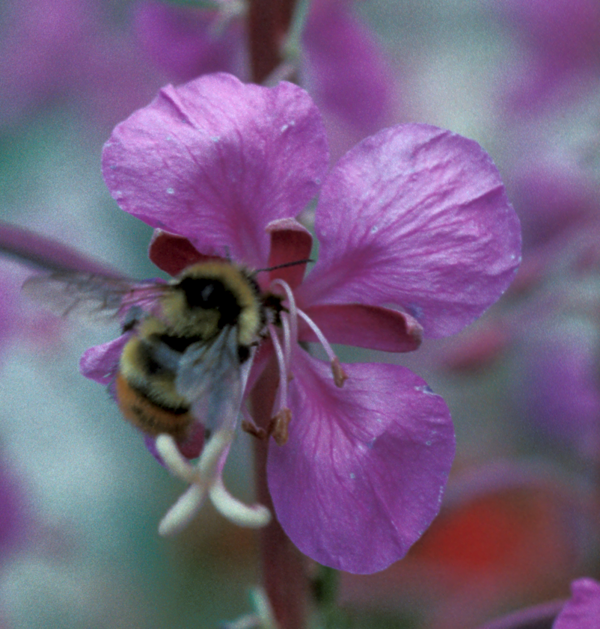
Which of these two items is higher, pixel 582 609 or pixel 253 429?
pixel 253 429

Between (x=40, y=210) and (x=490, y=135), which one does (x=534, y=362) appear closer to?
(x=490, y=135)

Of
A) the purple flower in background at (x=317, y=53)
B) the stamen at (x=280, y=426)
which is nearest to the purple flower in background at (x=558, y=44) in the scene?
the purple flower in background at (x=317, y=53)

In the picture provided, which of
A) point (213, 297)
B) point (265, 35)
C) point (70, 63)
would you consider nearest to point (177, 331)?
point (213, 297)

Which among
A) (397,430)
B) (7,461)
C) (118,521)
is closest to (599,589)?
(397,430)

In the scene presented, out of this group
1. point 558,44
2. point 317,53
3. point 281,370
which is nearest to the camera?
point 281,370

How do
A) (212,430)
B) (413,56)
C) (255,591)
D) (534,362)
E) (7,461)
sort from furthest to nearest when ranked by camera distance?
1. (413,56)
2. (534,362)
3. (7,461)
4. (255,591)
5. (212,430)

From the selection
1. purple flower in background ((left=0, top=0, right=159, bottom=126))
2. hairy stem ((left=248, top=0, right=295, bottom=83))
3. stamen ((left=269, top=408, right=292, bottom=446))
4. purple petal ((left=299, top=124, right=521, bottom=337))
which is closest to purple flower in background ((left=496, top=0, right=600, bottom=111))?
purple flower in background ((left=0, top=0, right=159, bottom=126))

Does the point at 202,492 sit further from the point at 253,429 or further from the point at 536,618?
the point at 536,618
